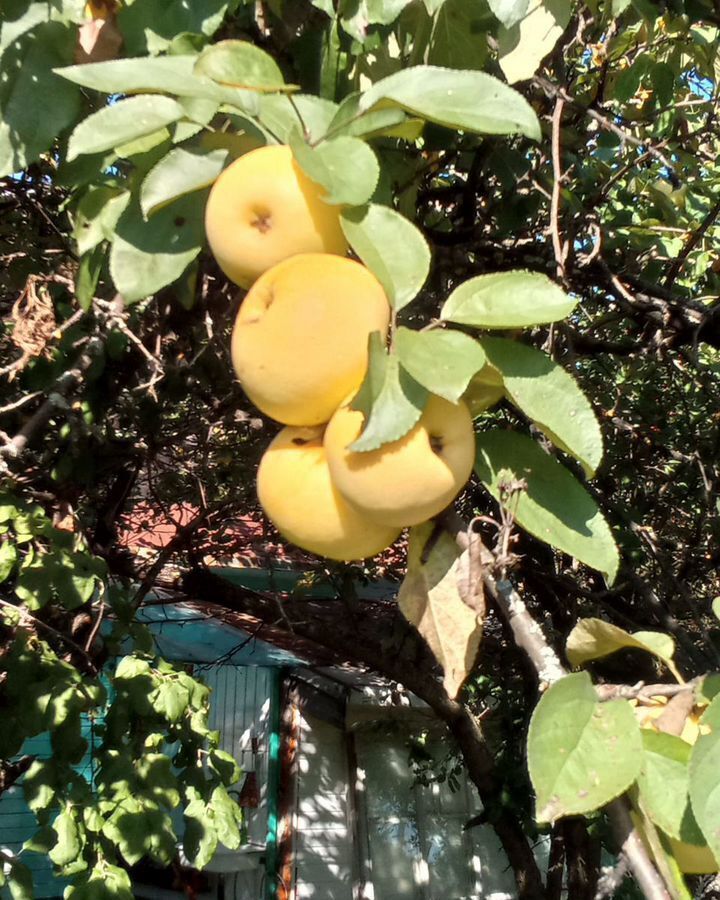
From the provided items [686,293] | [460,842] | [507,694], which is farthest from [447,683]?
[460,842]

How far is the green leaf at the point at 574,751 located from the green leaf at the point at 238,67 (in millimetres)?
465

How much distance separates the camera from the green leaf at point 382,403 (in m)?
0.53

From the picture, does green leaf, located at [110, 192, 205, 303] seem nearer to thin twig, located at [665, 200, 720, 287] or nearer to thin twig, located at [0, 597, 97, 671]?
thin twig, located at [0, 597, 97, 671]

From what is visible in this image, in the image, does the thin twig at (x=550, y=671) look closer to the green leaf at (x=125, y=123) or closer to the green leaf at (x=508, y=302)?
the green leaf at (x=508, y=302)

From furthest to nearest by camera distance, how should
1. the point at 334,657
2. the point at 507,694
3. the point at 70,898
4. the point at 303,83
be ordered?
the point at 334,657
the point at 507,694
the point at 70,898
the point at 303,83

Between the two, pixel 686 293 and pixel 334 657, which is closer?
pixel 686 293

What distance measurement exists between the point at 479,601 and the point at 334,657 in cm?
389

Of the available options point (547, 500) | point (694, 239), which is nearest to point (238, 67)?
point (547, 500)

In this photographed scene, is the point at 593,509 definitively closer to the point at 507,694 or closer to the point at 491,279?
the point at 491,279

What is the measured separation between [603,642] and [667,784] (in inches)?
4.9

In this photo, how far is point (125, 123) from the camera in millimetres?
669

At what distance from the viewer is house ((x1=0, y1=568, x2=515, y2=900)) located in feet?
14.5

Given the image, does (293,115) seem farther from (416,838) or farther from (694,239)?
(416,838)

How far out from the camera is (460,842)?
5523 millimetres
